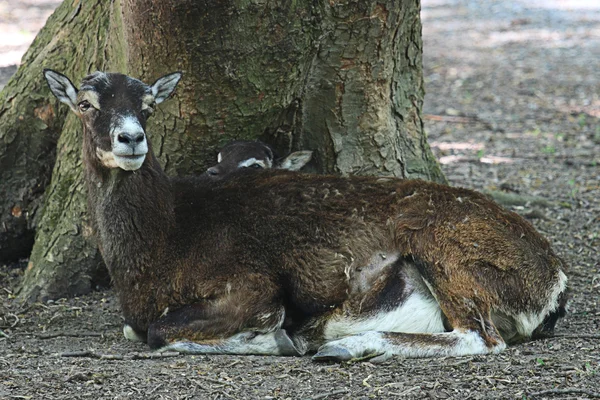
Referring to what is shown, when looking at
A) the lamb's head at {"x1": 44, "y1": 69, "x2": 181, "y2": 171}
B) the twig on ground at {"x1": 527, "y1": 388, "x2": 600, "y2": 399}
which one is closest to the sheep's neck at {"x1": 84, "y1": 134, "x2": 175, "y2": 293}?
the lamb's head at {"x1": 44, "y1": 69, "x2": 181, "y2": 171}

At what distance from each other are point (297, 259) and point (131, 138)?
1.43 m

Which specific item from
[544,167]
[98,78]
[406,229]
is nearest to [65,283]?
[98,78]

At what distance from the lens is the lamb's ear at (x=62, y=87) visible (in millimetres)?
6578

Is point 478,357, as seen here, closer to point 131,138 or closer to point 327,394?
point 327,394

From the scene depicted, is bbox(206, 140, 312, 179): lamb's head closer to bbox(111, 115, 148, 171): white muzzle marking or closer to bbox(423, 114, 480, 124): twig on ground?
bbox(111, 115, 148, 171): white muzzle marking

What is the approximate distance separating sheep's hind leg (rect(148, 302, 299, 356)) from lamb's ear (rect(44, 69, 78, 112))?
171cm

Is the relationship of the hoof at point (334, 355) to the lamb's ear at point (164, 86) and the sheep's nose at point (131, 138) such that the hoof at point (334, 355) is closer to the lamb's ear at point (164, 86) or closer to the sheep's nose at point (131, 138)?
the sheep's nose at point (131, 138)

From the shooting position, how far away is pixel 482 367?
5609 millimetres

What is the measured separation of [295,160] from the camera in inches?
290

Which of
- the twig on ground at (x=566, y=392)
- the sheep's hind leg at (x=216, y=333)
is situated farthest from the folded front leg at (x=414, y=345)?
the twig on ground at (x=566, y=392)

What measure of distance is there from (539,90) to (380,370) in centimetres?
1084

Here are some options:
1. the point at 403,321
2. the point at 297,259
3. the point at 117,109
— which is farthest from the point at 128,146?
the point at 403,321

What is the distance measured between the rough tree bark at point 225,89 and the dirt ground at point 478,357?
79 centimetres

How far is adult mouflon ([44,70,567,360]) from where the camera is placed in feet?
20.4
